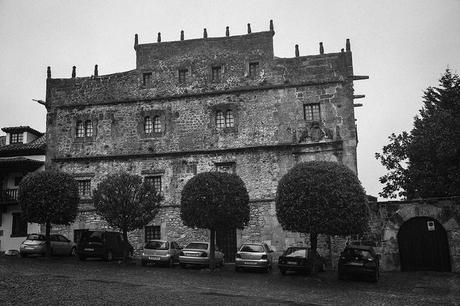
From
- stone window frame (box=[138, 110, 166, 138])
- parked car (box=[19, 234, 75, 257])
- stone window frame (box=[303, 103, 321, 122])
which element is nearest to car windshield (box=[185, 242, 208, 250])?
parked car (box=[19, 234, 75, 257])

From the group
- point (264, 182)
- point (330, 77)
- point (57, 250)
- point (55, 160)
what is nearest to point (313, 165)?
point (264, 182)

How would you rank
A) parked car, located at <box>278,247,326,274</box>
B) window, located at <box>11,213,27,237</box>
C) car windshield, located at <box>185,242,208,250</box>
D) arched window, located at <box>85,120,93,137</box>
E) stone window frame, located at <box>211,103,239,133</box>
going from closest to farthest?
parked car, located at <box>278,247,326,274</box> < car windshield, located at <box>185,242,208,250</box> < stone window frame, located at <box>211,103,239,133</box> < arched window, located at <box>85,120,93,137</box> < window, located at <box>11,213,27,237</box>

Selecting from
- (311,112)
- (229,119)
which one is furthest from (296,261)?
(229,119)

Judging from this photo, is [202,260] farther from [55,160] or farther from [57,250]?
[55,160]

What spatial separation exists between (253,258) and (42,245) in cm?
1133

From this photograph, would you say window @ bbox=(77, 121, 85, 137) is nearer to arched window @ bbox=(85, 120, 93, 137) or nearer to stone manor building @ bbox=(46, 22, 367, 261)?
stone manor building @ bbox=(46, 22, 367, 261)

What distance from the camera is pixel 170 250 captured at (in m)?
21.6

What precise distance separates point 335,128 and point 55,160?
1767 centimetres

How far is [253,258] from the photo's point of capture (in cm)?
2044

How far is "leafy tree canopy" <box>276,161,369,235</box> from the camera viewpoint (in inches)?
717

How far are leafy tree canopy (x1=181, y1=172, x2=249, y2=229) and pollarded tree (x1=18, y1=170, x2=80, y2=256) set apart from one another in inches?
265

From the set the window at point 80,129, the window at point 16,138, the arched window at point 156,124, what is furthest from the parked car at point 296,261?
the window at point 16,138

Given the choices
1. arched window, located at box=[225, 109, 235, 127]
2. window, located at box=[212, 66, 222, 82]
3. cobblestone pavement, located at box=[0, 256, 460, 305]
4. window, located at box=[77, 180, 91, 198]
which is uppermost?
window, located at box=[212, 66, 222, 82]

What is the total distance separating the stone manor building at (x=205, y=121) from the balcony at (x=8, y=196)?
3993 millimetres
